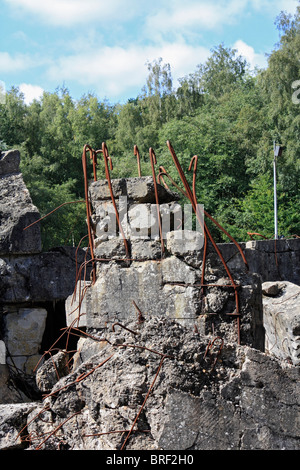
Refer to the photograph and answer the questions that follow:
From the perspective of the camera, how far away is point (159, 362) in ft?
12.5

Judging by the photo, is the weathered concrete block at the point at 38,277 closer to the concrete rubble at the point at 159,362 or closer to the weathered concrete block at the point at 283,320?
the concrete rubble at the point at 159,362

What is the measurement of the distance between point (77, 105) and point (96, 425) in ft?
137

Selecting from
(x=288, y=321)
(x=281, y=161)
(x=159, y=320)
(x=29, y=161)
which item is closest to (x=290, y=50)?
(x=281, y=161)

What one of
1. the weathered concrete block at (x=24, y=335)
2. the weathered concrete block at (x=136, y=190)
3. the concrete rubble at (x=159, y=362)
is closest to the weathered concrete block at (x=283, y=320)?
the concrete rubble at (x=159, y=362)

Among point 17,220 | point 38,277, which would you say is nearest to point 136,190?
point 17,220

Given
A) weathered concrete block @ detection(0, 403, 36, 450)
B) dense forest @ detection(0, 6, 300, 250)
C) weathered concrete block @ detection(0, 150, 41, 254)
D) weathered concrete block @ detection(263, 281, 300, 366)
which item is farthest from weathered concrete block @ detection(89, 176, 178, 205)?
dense forest @ detection(0, 6, 300, 250)

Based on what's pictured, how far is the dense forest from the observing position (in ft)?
81.3

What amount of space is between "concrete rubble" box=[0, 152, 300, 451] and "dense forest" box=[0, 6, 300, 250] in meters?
13.2

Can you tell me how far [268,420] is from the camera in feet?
11.6

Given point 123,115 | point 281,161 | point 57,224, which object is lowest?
point 57,224

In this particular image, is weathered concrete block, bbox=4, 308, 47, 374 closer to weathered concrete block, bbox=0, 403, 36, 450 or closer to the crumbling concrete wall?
the crumbling concrete wall

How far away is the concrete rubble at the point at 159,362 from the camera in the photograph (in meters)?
3.56
